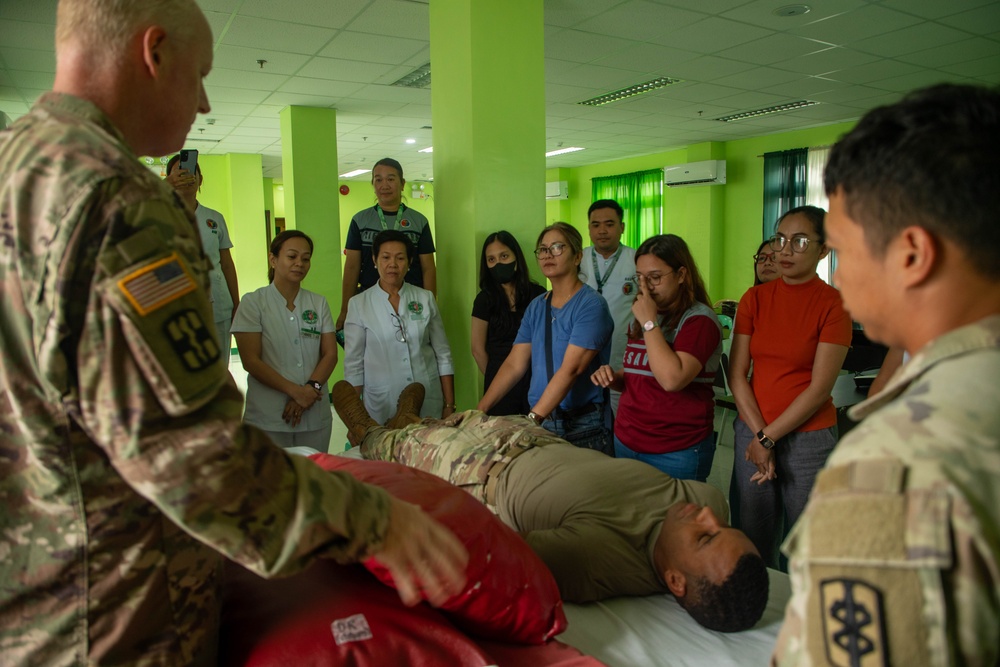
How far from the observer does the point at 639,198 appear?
11.0 metres

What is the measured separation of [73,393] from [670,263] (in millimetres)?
2005

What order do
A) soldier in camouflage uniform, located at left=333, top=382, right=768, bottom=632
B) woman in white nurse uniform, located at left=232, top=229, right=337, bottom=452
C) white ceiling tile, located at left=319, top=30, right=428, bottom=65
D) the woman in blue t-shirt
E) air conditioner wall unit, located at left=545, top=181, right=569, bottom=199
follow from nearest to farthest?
soldier in camouflage uniform, located at left=333, top=382, right=768, bottom=632 < the woman in blue t-shirt < woman in white nurse uniform, located at left=232, top=229, right=337, bottom=452 < white ceiling tile, located at left=319, top=30, right=428, bottom=65 < air conditioner wall unit, located at left=545, top=181, right=569, bottom=199

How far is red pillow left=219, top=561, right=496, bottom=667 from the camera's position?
1.10 meters

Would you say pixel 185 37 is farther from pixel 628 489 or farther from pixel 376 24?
pixel 376 24

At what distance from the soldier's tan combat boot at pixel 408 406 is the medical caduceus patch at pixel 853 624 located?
2.25 meters

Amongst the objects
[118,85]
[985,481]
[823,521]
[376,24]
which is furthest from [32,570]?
[376,24]

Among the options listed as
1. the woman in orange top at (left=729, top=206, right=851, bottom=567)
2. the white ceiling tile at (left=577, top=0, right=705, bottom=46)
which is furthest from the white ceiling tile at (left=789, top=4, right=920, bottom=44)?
the woman in orange top at (left=729, top=206, right=851, bottom=567)

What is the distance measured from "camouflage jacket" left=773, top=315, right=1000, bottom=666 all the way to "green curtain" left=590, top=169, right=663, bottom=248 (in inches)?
400

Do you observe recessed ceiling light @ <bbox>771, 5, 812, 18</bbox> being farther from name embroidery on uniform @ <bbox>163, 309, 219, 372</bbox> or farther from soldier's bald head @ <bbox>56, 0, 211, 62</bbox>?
name embroidery on uniform @ <bbox>163, 309, 219, 372</bbox>

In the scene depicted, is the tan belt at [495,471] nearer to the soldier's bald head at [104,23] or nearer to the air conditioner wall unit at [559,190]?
the soldier's bald head at [104,23]

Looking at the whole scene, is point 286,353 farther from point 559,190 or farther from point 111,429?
point 559,190

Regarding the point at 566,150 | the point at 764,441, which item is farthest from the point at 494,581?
the point at 566,150

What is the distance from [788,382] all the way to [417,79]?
4481 millimetres

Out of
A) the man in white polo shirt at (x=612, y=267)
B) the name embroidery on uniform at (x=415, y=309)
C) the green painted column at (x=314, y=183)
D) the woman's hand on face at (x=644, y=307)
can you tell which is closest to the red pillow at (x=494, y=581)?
the woman's hand on face at (x=644, y=307)
